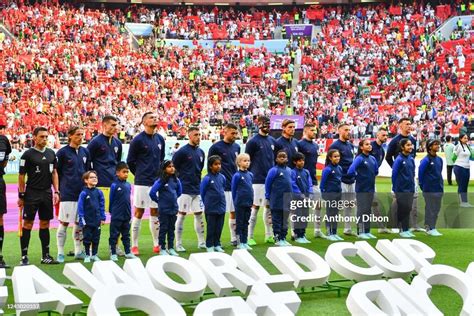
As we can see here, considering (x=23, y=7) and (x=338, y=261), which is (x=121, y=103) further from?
(x=338, y=261)

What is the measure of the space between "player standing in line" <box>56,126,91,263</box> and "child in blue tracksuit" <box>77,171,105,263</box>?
1.35 ft

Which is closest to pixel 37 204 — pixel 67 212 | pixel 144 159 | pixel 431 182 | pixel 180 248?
pixel 67 212

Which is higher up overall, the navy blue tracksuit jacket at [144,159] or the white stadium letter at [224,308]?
the navy blue tracksuit jacket at [144,159]

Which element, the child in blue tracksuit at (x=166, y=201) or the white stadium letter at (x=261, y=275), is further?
the child in blue tracksuit at (x=166, y=201)

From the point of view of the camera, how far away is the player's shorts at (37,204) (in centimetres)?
1195

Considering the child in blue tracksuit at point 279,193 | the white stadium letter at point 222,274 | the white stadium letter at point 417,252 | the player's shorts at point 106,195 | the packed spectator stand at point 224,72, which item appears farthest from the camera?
the packed spectator stand at point 224,72

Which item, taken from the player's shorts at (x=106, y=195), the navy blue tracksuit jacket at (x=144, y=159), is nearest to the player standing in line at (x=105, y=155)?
the player's shorts at (x=106, y=195)

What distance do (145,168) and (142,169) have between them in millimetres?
50

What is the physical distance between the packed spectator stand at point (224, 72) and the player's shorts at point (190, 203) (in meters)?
22.9

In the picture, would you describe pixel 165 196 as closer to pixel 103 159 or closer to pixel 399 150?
pixel 103 159

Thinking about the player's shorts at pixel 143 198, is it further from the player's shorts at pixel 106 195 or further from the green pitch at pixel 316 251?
the green pitch at pixel 316 251

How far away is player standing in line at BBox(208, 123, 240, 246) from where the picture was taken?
14.0 metres

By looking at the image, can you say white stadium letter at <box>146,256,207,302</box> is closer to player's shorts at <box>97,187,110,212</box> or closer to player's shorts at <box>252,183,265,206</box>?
player's shorts at <box>97,187,110,212</box>

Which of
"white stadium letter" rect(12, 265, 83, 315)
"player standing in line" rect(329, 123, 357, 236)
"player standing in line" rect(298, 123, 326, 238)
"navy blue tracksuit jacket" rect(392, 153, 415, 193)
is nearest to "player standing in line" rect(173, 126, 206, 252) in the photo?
"player standing in line" rect(298, 123, 326, 238)
